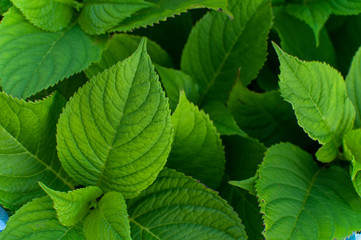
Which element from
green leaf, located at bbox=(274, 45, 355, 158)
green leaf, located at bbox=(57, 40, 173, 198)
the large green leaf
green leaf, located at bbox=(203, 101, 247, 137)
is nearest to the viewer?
green leaf, located at bbox=(57, 40, 173, 198)

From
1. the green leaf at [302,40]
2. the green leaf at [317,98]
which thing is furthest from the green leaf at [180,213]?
the green leaf at [302,40]

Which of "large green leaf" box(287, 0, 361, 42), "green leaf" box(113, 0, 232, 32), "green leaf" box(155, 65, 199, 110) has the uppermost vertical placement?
"green leaf" box(113, 0, 232, 32)

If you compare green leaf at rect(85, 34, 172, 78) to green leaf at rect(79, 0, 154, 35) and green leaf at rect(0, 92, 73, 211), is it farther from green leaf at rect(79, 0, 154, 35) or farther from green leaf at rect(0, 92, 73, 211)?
green leaf at rect(0, 92, 73, 211)

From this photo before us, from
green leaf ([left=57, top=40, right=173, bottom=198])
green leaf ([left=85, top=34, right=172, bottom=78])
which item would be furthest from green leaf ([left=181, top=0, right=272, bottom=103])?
green leaf ([left=57, top=40, right=173, bottom=198])

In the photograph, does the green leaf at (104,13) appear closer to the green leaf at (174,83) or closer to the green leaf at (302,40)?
the green leaf at (174,83)

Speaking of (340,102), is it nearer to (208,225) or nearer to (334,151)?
(334,151)

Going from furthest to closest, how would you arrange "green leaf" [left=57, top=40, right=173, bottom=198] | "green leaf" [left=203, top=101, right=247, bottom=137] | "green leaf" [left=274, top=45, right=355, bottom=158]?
1. "green leaf" [left=203, top=101, right=247, bottom=137]
2. "green leaf" [left=274, top=45, right=355, bottom=158]
3. "green leaf" [left=57, top=40, right=173, bottom=198]

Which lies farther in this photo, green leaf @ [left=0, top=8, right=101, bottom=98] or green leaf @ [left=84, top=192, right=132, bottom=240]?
green leaf @ [left=0, top=8, right=101, bottom=98]
